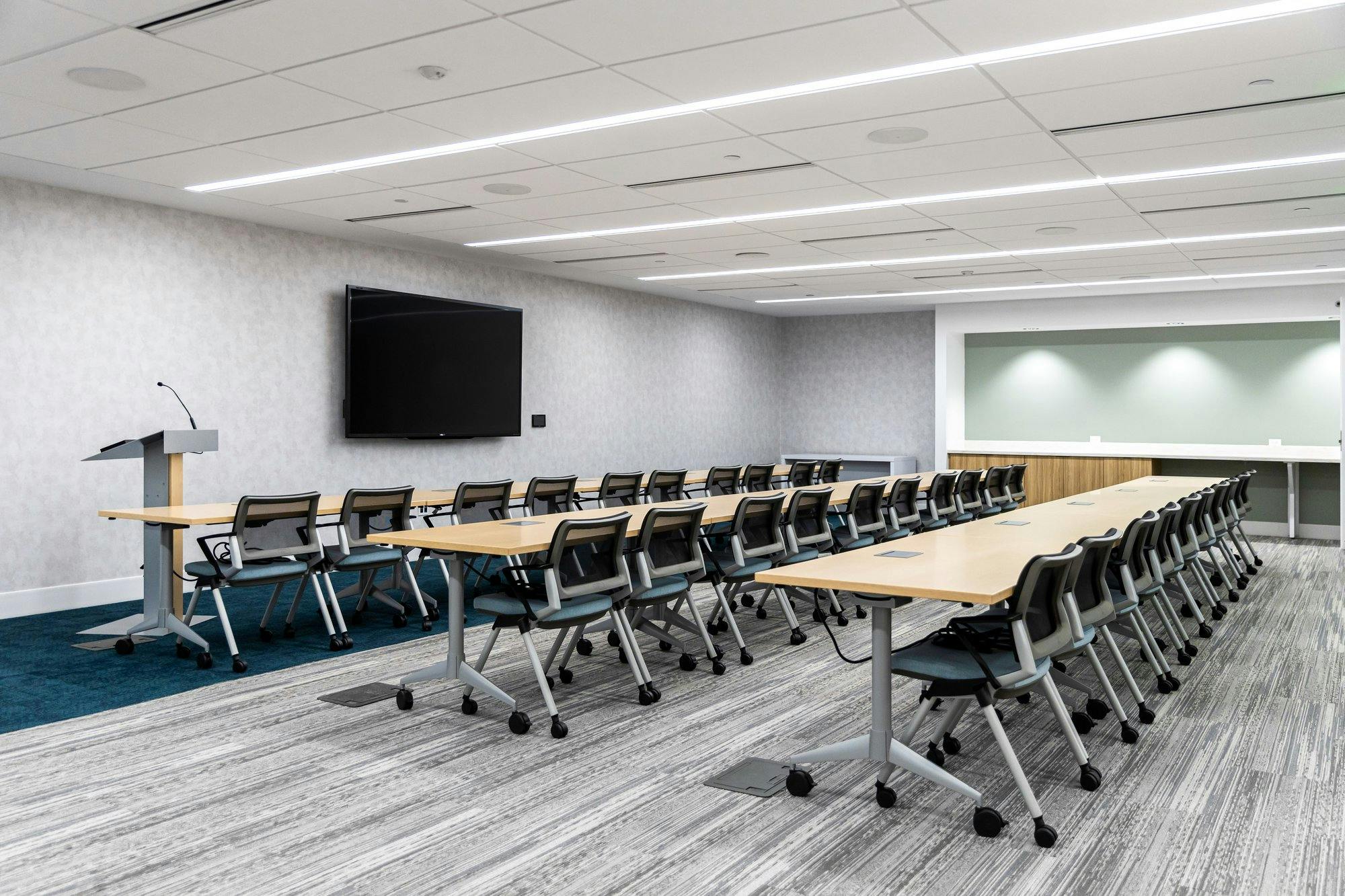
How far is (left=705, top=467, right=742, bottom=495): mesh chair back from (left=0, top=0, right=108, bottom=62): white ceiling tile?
20.0ft

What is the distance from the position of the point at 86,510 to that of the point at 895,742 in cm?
625

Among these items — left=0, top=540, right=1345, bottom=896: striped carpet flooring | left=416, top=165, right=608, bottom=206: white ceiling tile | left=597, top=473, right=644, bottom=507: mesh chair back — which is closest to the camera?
left=0, top=540, right=1345, bottom=896: striped carpet flooring

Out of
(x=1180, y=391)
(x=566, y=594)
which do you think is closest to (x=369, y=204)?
(x=566, y=594)

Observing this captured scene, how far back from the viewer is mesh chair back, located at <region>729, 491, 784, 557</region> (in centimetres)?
572

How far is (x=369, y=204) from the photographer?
720 cm

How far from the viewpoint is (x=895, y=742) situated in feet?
11.6

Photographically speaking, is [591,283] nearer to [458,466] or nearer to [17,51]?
[458,466]

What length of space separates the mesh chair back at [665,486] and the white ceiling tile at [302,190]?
3229 mm

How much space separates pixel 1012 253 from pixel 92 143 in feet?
24.0

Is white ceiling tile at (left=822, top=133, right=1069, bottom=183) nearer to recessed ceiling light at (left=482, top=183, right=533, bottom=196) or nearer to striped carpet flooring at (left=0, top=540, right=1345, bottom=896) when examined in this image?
recessed ceiling light at (left=482, top=183, right=533, bottom=196)

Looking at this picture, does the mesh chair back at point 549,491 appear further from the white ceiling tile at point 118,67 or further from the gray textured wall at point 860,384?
the gray textured wall at point 860,384

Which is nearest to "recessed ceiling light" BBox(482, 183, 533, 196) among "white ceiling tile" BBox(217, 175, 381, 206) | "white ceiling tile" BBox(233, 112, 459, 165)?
"white ceiling tile" BBox(217, 175, 381, 206)

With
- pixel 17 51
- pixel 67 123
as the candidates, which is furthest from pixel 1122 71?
pixel 67 123

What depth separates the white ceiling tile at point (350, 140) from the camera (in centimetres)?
512
